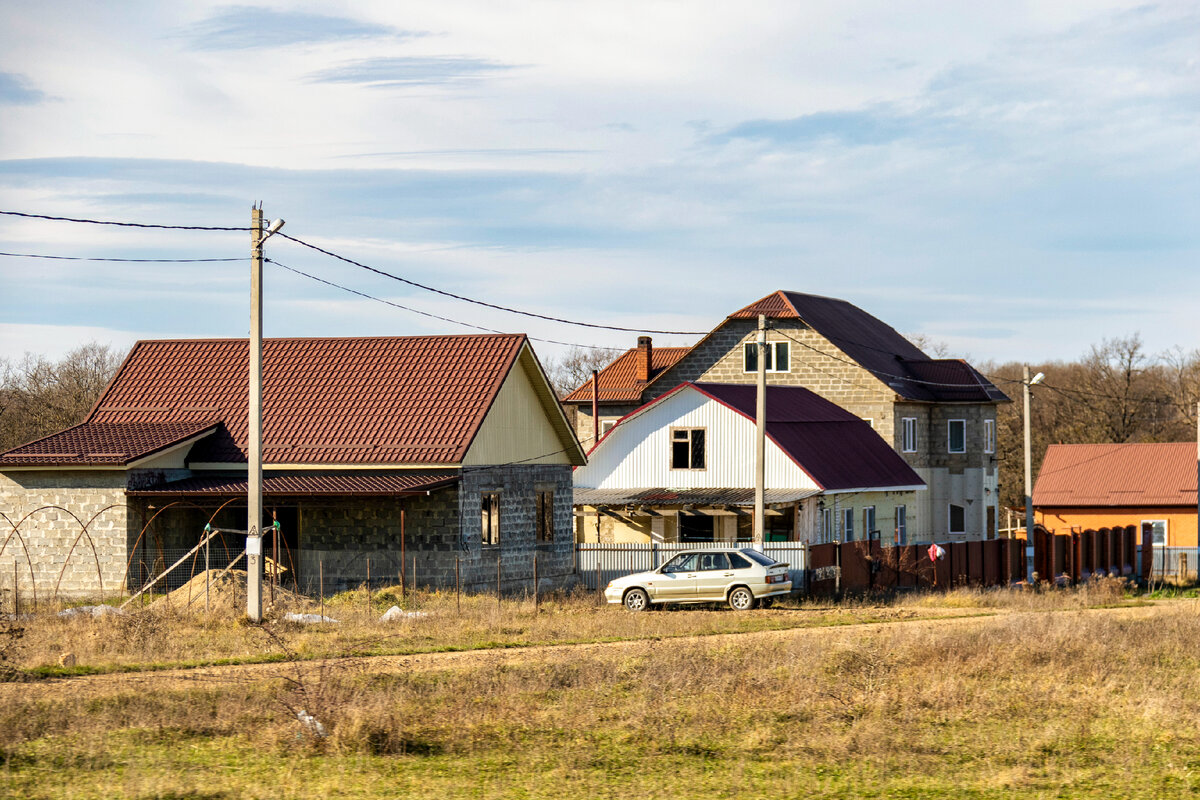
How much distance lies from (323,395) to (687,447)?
12705 mm

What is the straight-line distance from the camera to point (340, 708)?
13.8 m

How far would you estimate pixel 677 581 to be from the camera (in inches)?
1107

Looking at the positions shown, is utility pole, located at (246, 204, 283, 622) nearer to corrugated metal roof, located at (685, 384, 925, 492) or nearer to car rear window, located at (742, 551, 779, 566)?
car rear window, located at (742, 551, 779, 566)

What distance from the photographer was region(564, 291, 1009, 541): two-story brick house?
5069 cm

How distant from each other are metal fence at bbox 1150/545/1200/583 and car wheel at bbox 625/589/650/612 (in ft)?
72.8

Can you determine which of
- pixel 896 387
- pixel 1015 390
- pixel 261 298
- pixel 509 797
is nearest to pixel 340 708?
pixel 509 797

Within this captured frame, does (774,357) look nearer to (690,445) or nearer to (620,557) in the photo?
(690,445)

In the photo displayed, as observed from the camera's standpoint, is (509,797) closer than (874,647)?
Yes

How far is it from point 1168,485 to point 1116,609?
81.9 feet

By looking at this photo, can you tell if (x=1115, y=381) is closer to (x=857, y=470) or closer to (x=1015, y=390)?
(x=1015, y=390)

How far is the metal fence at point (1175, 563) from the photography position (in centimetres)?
4444

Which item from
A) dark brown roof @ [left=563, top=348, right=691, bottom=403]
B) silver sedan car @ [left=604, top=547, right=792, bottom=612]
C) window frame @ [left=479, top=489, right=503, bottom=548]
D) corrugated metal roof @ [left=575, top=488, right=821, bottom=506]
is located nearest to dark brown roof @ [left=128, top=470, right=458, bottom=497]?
window frame @ [left=479, top=489, right=503, bottom=548]

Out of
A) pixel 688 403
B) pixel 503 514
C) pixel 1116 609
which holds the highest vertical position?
pixel 688 403

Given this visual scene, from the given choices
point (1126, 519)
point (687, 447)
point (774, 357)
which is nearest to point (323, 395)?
point (687, 447)
